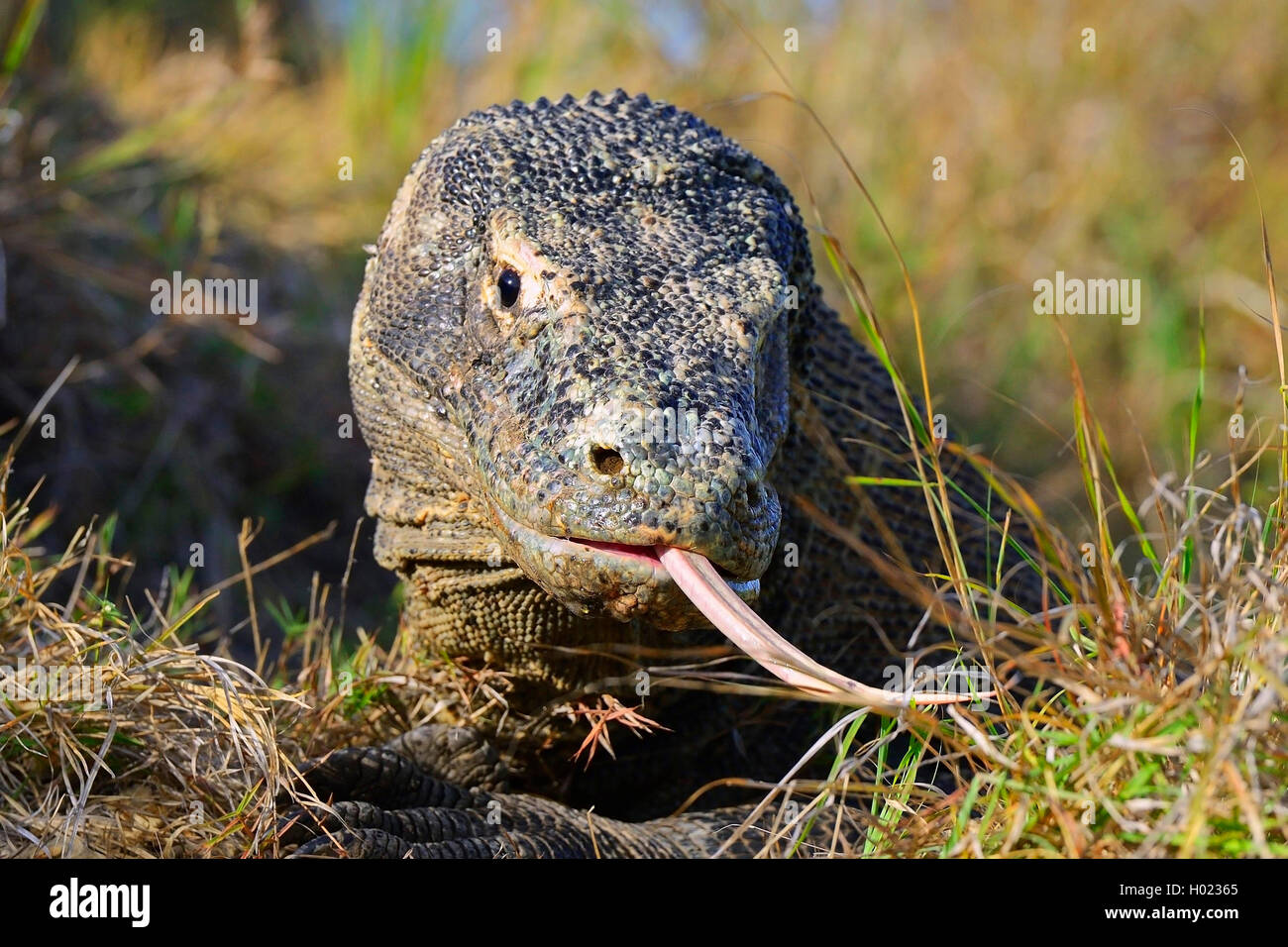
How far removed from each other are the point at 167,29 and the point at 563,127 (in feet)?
21.7

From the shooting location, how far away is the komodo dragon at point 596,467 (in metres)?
2.52

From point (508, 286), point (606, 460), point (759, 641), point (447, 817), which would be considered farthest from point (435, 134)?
point (759, 641)

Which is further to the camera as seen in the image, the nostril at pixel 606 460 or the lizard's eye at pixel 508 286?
the lizard's eye at pixel 508 286

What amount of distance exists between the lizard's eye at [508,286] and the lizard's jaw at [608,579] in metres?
0.56

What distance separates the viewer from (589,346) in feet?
8.82

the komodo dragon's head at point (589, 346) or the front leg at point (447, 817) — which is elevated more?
the komodo dragon's head at point (589, 346)

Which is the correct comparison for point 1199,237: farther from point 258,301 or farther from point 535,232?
point 535,232

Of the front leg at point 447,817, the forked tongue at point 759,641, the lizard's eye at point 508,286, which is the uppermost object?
the lizard's eye at point 508,286

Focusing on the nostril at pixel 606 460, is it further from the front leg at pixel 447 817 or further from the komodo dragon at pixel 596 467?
the front leg at pixel 447 817

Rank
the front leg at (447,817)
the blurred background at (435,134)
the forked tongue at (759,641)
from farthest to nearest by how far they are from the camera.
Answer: the blurred background at (435,134), the front leg at (447,817), the forked tongue at (759,641)

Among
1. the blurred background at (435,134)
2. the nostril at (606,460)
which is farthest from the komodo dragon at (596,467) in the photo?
the blurred background at (435,134)

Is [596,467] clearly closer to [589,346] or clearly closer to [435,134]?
[589,346]

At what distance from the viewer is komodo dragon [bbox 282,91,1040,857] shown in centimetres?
252

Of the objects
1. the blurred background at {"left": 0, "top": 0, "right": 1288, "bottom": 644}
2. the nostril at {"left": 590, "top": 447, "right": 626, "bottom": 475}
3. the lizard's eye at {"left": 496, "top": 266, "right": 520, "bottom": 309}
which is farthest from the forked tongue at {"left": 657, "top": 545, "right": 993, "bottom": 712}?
the blurred background at {"left": 0, "top": 0, "right": 1288, "bottom": 644}
